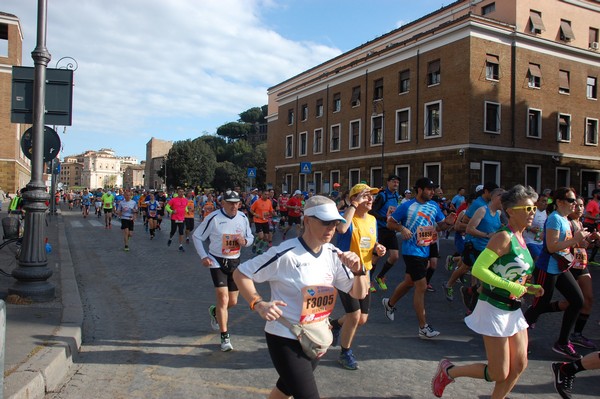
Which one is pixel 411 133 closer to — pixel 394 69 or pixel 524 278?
pixel 394 69

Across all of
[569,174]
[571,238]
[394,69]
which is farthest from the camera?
[394,69]

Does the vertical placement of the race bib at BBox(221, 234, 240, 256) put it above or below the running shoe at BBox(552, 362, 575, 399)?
above

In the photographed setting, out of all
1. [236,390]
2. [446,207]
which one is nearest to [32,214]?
[236,390]

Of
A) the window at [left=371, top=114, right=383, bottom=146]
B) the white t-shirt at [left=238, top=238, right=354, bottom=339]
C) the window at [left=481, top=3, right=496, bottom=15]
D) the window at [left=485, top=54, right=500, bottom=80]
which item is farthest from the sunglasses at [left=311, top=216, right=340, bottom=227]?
the window at [left=481, top=3, right=496, bottom=15]

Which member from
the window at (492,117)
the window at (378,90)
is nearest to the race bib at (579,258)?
the window at (492,117)

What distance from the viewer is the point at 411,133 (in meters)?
Result: 31.5

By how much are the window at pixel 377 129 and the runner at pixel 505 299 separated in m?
31.2

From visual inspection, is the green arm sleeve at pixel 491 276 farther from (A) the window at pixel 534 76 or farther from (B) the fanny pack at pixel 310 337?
(A) the window at pixel 534 76

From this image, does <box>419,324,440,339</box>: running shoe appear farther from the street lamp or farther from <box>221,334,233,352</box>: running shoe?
the street lamp

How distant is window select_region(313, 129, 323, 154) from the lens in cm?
4172

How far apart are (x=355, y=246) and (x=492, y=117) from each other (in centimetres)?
2615

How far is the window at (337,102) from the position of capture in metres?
39.3

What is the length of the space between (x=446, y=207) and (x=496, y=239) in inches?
543

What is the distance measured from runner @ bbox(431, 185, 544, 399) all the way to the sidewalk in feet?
11.2
